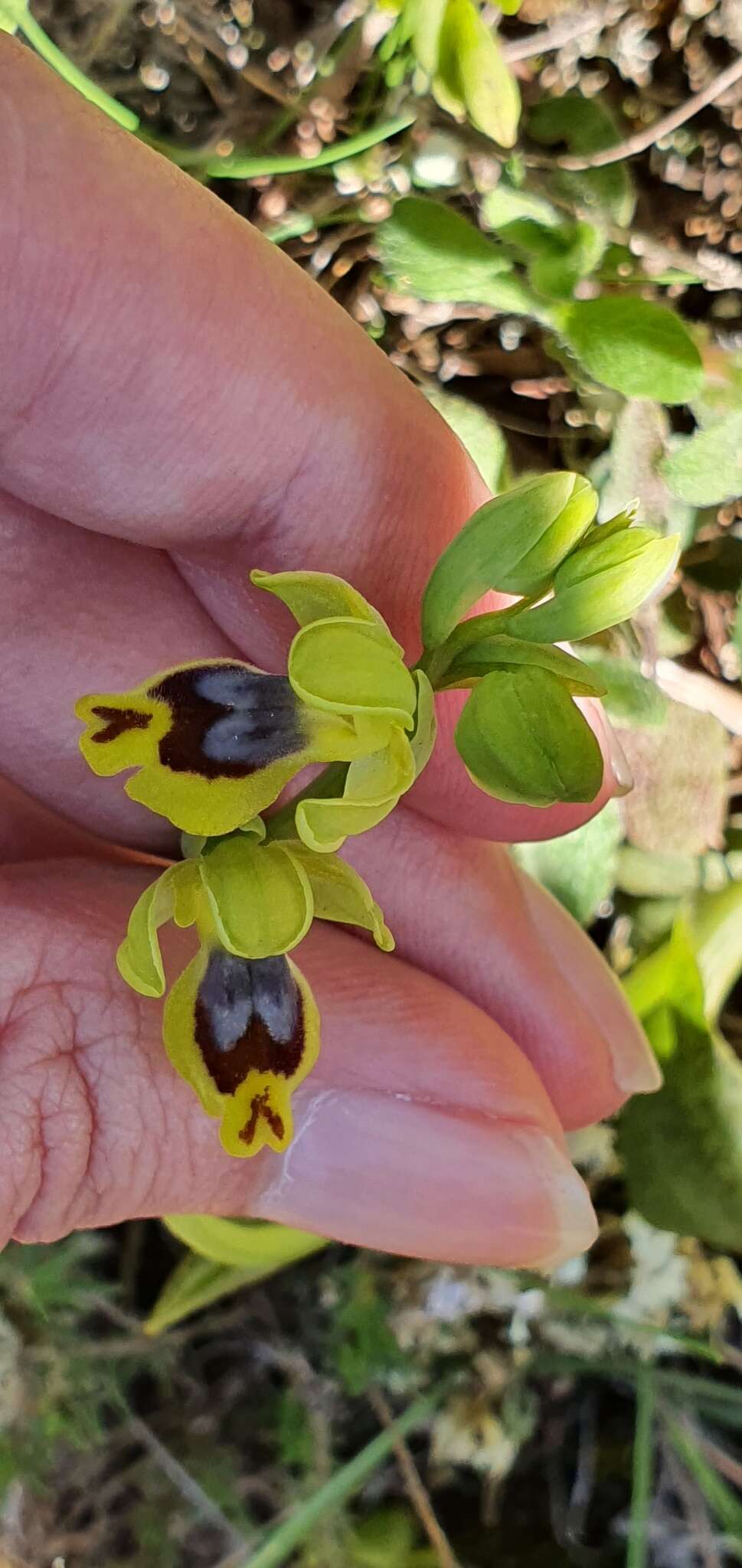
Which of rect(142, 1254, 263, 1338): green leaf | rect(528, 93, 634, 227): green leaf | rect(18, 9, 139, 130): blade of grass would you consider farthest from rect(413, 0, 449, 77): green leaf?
rect(142, 1254, 263, 1338): green leaf

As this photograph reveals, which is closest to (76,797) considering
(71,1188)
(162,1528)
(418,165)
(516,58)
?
(71,1188)

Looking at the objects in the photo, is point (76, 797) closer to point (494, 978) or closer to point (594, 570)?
point (494, 978)

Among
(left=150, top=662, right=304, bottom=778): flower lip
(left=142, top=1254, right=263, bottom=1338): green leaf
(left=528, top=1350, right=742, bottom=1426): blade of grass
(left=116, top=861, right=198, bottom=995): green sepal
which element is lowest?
(left=142, top=1254, right=263, bottom=1338): green leaf

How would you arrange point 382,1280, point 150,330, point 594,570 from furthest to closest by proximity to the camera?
point 382,1280 < point 150,330 < point 594,570

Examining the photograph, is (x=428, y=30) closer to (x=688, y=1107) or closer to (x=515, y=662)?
(x=515, y=662)

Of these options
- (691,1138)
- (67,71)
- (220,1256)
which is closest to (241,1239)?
(220,1256)

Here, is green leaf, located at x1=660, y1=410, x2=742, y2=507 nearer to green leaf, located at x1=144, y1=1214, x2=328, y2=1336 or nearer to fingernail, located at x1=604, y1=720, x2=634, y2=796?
fingernail, located at x1=604, y1=720, x2=634, y2=796
